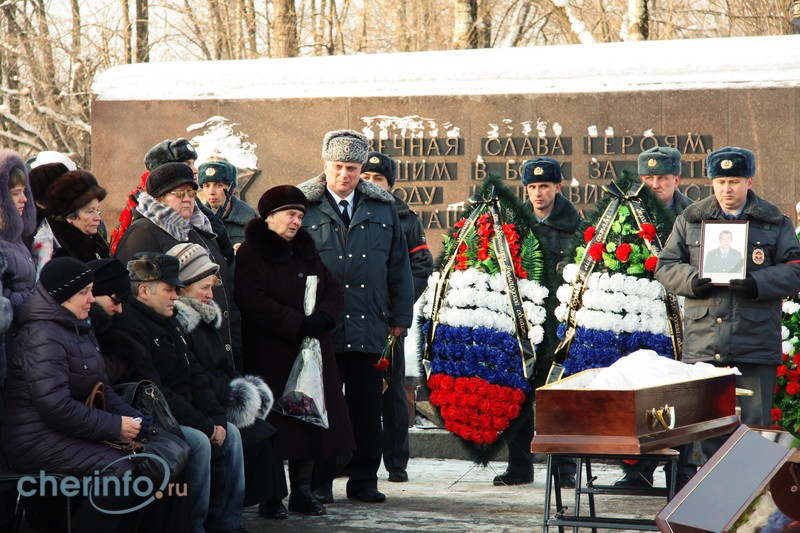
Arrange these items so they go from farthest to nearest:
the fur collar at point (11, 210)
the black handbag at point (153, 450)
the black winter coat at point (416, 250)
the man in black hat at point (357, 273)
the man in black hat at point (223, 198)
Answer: the man in black hat at point (223, 198), the black winter coat at point (416, 250), the man in black hat at point (357, 273), the fur collar at point (11, 210), the black handbag at point (153, 450)

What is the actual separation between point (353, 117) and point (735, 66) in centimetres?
345

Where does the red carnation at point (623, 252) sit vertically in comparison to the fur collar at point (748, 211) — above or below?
below

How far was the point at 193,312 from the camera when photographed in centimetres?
581

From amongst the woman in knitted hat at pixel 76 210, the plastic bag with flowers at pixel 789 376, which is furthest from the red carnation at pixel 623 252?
the woman in knitted hat at pixel 76 210

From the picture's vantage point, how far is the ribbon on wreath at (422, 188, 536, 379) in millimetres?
7277

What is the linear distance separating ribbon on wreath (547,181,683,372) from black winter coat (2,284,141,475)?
10.1 ft

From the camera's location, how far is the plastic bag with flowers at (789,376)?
22.9ft

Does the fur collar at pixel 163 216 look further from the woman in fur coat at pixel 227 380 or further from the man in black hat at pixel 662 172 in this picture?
the man in black hat at pixel 662 172

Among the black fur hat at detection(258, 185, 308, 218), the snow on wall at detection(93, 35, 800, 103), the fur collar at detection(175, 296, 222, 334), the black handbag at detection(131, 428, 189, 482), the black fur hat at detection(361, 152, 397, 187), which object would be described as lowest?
the black handbag at detection(131, 428, 189, 482)

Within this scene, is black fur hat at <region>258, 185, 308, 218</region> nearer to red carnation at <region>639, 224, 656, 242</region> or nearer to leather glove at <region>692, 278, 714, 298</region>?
red carnation at <region>639, 224, 656, 242</region>

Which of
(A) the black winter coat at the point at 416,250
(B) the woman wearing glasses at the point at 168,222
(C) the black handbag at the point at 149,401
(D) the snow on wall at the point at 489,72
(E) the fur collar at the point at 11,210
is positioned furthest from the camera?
(D) the snow on wall at the point at 489,72

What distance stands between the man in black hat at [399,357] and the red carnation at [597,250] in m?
1.20

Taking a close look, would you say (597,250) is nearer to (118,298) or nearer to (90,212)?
(90,212)

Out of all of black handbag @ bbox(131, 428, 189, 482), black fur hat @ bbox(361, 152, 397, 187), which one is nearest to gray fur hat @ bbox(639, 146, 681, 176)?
black fur hat @ bbox(361, 152, 397, 187)
